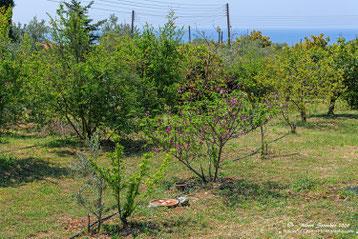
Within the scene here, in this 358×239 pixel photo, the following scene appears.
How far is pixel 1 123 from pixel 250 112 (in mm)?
6569

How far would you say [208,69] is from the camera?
61.9 ft

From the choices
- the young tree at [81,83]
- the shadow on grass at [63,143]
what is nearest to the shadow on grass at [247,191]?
the young tree at [81,83]

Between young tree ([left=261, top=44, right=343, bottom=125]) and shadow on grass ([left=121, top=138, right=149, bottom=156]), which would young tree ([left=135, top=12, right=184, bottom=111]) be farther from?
young tree ([left=261, top=44, right=343, bottom=125])

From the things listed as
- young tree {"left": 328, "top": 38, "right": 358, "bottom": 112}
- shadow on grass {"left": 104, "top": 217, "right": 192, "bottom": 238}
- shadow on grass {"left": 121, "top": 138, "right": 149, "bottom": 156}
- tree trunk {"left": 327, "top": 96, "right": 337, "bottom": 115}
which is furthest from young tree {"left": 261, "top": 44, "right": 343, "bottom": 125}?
shadow on grass {"left": 104, "top": 217, "right": 192, "bottom": 238}

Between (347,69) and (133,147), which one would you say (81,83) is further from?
(347,69)

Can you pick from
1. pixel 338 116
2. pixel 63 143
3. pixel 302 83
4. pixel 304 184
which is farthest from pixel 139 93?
pixel 338 116

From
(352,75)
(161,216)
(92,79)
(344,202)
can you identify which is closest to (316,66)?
(352,75)

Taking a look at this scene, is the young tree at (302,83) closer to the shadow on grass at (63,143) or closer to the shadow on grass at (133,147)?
the shadow on grass at (133,147)

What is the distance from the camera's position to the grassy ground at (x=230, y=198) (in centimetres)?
595

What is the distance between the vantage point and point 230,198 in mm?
7531

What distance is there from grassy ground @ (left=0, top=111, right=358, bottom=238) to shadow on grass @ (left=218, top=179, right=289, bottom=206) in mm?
19

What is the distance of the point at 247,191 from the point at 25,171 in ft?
18.8

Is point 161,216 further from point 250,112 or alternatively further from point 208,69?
point 208,69

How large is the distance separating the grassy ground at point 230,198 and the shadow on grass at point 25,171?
23 mm
